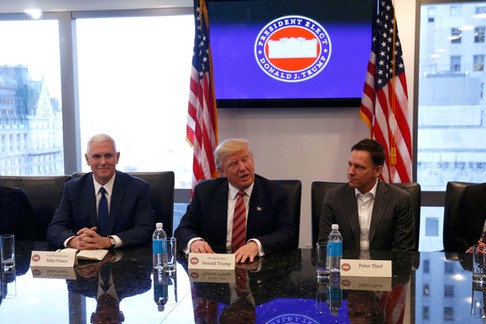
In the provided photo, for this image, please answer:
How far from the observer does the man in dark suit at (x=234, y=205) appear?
255 centimetres

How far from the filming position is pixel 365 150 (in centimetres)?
269

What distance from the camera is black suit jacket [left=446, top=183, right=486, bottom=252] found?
2.83 m

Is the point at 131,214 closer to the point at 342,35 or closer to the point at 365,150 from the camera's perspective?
the point at 365,150

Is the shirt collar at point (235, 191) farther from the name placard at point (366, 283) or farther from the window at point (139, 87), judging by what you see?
the window at point (139, 87)

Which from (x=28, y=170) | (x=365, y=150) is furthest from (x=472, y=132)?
(x=28, y=170)

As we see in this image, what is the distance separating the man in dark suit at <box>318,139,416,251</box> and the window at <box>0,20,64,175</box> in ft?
9.81

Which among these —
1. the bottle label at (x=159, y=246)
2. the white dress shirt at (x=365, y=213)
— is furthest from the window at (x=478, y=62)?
the bottle label at (x=159, y=246)

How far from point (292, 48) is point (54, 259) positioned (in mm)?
2651

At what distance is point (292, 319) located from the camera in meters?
1.46

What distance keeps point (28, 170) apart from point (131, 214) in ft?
8.44

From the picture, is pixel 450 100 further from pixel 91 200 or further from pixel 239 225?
pixel 91 200

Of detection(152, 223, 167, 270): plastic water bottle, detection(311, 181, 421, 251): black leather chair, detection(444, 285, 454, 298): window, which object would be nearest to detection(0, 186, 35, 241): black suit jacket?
detection(152, 223, 167, 270): plastic water bottle

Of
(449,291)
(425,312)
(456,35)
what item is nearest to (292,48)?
(456,35)

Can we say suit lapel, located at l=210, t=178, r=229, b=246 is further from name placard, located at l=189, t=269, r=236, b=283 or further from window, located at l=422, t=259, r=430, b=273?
window, located at l=422, t=259, r=430, b=273
